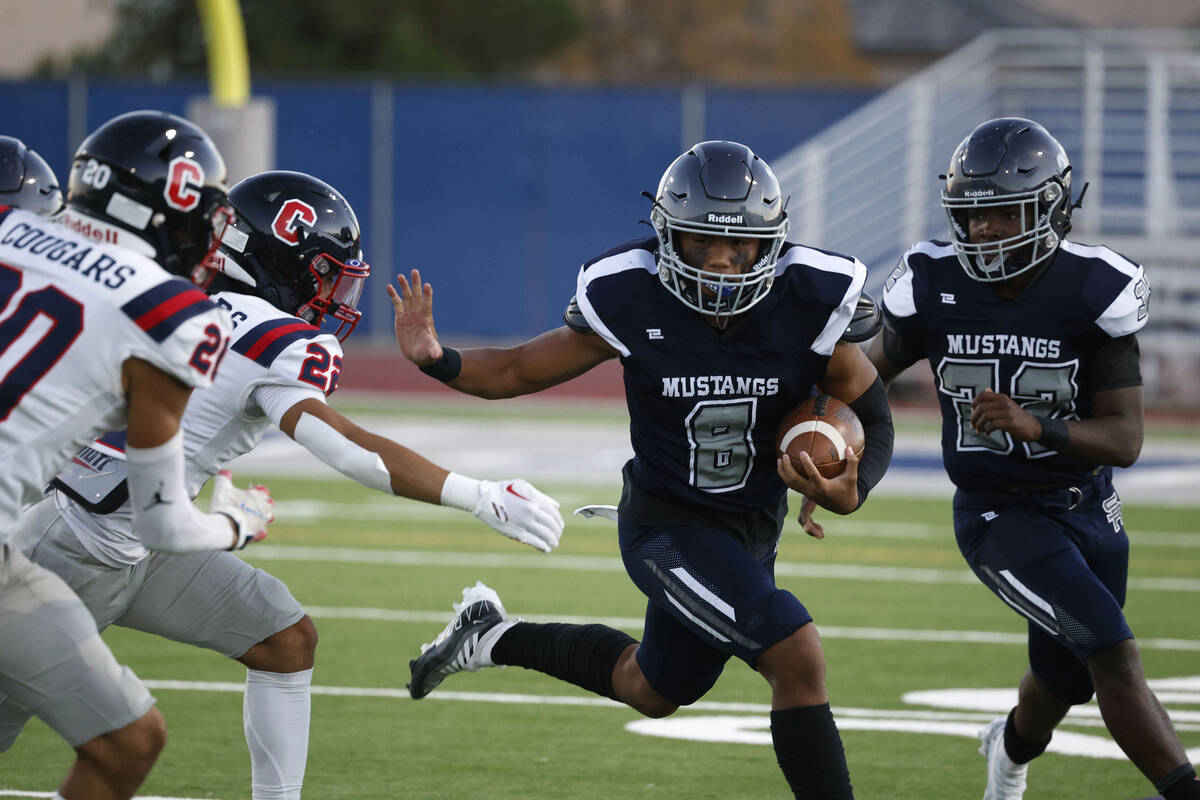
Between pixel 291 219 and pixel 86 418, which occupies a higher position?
pixel 291 219

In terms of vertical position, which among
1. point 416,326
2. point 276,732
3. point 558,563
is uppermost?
point 416,326

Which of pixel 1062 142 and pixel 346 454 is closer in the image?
pixel 346 454

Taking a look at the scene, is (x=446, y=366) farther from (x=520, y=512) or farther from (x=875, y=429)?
(x=875, y=429)

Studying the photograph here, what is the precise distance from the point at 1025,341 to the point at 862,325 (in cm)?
54

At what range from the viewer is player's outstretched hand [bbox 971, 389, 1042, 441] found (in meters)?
4.27

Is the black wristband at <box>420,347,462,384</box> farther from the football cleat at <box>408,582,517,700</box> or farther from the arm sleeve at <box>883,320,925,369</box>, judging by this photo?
the arm sleeve at <box>883,320,925,369</box>

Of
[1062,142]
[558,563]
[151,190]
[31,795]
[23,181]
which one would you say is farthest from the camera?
[1062,142]

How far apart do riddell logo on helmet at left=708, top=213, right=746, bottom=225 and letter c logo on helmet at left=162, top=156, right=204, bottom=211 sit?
48.7 inches

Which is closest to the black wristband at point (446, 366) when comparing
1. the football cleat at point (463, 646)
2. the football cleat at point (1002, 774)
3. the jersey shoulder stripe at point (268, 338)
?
the jersey shoulder stripe at point (268, 338)

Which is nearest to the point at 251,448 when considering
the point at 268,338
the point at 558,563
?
the point at 268,338

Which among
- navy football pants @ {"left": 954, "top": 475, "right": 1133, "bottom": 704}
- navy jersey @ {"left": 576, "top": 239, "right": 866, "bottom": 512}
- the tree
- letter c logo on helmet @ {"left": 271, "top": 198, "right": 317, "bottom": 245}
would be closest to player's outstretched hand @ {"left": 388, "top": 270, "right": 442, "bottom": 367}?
letter c logo on helmet @ {"left": 271, "top": 198, "right": 317, "bottom": 245}

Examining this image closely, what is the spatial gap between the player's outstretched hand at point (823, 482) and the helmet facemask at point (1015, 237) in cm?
73

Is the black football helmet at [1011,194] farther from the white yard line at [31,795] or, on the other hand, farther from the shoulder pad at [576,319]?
the white yard line at [31,795]

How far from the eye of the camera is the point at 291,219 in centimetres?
421
